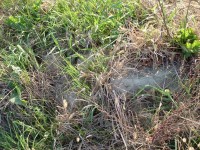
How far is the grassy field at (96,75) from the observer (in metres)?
2.26

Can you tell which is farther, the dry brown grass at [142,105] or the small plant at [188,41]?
the small plant at [188,41]

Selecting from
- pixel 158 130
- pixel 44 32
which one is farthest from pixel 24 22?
pixel 158 130

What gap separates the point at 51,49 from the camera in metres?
2.77

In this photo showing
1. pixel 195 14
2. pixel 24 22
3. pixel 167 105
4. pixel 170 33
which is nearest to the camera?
pixel 167 105

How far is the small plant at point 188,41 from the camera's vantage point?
242cm

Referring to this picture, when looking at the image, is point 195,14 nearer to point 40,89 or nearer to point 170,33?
point 170,33

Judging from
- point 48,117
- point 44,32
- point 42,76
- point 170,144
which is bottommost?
point 170,144

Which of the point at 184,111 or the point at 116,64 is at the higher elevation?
the point at 116,64

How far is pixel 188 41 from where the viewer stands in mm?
2451

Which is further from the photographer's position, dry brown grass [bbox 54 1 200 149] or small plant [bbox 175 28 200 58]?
small plant [bbox 175 28 200 58]

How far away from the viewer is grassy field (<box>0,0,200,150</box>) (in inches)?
89.1

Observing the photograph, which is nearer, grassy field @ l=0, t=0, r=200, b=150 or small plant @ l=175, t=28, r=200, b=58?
grassy field @ l=0, t=0, r=200, b=150

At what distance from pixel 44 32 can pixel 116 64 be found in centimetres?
65

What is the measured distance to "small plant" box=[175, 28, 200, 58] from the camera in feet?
7.93
